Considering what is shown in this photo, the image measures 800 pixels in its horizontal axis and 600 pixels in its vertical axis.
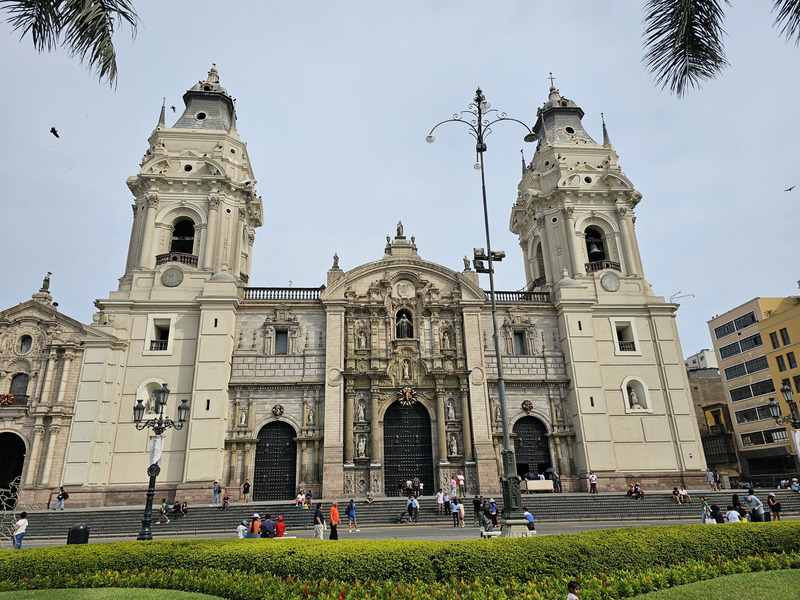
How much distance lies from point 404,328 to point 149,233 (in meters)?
16.4

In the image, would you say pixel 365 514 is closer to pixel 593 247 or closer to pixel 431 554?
pixel 431 554

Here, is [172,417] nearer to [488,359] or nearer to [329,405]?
[329,405]

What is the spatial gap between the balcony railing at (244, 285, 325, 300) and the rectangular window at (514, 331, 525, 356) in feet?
40.5

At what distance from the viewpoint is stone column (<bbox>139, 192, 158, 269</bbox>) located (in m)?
31.9

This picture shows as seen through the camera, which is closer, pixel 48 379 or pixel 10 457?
pixel 48 379

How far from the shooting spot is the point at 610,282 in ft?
112

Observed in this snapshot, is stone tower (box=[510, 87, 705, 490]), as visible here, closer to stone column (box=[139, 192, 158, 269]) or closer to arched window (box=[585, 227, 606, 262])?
arched window (box=[585, 227, 606, 262])

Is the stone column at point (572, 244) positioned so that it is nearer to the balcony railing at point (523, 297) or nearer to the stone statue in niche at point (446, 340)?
the balcony railing at point (523, 297)

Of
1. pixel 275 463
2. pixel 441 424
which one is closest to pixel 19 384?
pixel 275 463

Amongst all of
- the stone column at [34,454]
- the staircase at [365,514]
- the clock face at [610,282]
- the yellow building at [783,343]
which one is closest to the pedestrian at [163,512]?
the staircase at [365,514]

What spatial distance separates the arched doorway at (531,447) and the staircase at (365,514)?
3.79 metres

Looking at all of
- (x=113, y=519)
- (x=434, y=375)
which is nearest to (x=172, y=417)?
(x=113, y=519)

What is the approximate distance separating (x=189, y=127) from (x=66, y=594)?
3288 centimetres

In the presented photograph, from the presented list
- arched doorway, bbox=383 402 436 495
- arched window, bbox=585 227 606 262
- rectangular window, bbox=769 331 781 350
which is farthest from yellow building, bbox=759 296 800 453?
arched doorway, bbox=383 402 436 495
